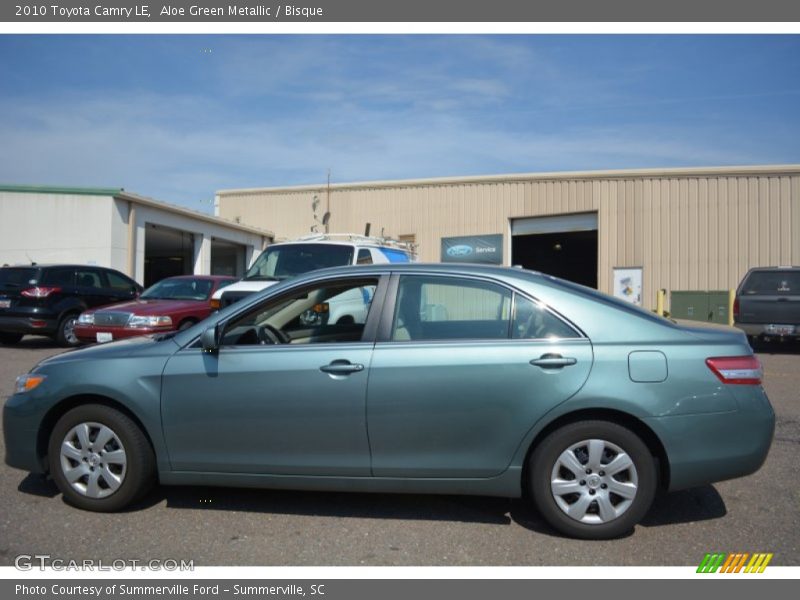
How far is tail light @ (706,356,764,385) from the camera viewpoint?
3711mm

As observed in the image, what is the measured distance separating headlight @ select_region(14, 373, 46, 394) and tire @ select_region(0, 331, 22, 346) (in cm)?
1041

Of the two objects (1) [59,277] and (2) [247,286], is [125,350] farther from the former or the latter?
(1) [59,277]

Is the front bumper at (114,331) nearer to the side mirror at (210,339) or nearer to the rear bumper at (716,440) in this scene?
the side mirror at (210,339)

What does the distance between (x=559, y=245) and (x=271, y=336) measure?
27.7 m

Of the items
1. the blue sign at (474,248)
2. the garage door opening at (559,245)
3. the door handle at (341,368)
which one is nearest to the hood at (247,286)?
the door handle at (341,368)

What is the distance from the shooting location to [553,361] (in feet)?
12.3

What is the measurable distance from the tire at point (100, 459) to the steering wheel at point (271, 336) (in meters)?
0.97

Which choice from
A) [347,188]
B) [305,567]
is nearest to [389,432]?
[305,567]

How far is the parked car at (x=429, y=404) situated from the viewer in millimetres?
3699

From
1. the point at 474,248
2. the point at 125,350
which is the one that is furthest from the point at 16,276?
the point at 474,248

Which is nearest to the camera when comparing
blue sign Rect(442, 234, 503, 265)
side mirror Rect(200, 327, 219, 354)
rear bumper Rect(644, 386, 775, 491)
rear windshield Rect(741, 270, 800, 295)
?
rear bumper Rect(644, 386, 775, 491)

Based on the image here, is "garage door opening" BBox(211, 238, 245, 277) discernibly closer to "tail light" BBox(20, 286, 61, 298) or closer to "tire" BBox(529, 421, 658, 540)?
"tail light" BBox(20, 286, 61, 298)

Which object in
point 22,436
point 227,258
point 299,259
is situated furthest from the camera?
point 227,258

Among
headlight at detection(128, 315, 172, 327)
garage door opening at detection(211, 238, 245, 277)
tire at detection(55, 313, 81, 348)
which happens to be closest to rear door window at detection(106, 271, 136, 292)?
tire at detection(55, 313, 81, 348)
